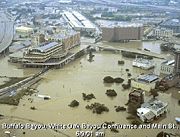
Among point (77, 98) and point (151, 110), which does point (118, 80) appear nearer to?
point (77, 98)

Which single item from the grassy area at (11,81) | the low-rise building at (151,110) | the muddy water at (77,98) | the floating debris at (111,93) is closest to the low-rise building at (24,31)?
the muddy water at (77,98)

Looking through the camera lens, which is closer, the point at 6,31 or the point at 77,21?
the point at 6,31

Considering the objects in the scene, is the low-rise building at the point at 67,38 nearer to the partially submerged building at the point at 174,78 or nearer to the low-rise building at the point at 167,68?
the low-rise building at the point at 167,68

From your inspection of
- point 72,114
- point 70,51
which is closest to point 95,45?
point 70,51

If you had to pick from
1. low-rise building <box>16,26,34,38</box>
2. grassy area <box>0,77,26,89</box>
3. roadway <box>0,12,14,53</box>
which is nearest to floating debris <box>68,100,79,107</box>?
grassy area <box>0,77,26,89</box>

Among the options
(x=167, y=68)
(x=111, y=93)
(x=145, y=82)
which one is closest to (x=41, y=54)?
(x=111, y=93)

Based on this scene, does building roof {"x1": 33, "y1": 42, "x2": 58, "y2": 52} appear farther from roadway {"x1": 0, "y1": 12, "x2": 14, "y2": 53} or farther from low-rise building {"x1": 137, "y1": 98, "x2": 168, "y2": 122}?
low-rise building {"x1": 137, "y1": 98, "x2": 168, "y2": 122}

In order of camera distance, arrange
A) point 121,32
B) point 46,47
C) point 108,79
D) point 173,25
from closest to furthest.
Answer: point 108,79, point 46,47, point 121,32, point 173,25
